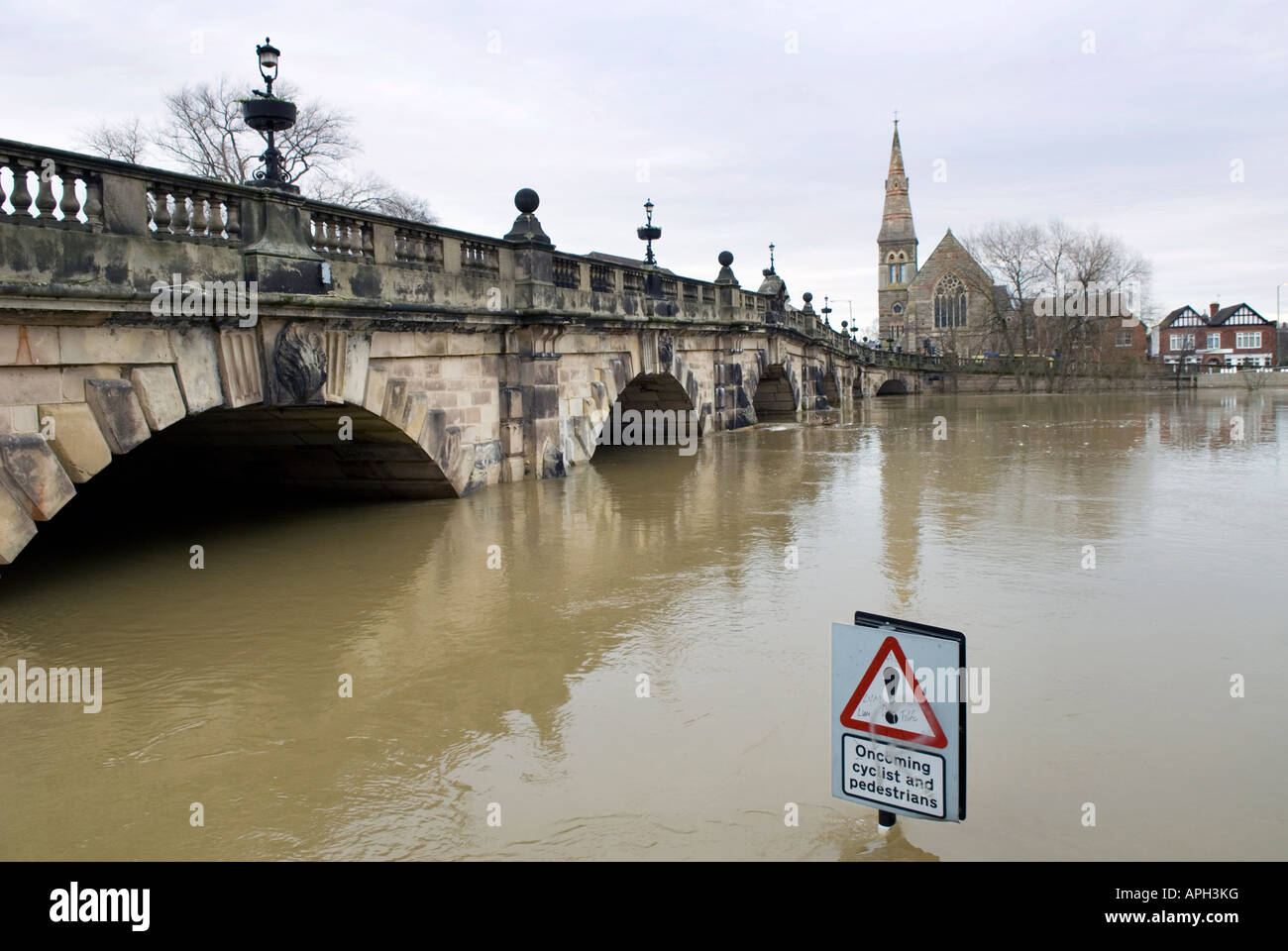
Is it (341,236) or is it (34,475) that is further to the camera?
(341,236)

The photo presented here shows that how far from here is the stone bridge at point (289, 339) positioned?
25.3 ft

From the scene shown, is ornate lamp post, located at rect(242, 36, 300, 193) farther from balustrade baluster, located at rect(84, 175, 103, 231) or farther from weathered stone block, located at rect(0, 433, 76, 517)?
weathered stone block, located at rect(0, 433, 76, 517)

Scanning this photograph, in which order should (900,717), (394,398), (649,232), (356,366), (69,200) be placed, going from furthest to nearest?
(649,232) → (394,398) → (356,366) → (69,200) → (900,717)

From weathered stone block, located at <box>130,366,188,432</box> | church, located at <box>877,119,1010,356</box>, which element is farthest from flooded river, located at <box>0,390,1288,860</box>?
church, located at <box>877,119,1010,356</box>

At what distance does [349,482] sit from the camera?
568 inches

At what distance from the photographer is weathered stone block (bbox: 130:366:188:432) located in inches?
340

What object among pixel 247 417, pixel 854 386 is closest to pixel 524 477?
pixel 247 417

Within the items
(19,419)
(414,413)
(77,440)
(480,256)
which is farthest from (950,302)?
(19,419)

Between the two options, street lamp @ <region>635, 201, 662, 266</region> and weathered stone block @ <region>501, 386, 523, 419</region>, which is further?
street lamp @ <region>635, 201, 662, 266</region>

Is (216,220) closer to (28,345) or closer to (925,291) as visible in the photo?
(28,345)

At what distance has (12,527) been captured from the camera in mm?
7379

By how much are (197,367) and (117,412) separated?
1.04m

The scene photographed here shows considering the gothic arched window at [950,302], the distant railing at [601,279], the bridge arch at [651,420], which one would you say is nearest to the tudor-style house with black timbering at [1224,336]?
the gothic arched window at [950,302]

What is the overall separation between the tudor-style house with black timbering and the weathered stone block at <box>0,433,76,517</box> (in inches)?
3621
